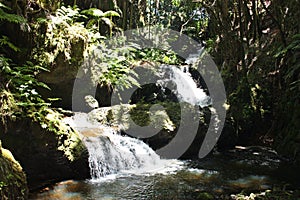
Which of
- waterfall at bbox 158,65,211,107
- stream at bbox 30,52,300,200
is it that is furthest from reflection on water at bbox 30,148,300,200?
waterfall at bbox 158,65,211,107

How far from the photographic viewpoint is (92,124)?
710 centimetres

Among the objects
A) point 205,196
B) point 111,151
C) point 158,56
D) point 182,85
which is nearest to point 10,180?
point 205,196

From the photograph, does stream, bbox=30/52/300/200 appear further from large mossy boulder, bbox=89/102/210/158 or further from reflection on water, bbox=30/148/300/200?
large mossy boulder, bbox=89/102/210/158

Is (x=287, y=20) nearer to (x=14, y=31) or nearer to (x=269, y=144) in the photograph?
(x=269, y=144)

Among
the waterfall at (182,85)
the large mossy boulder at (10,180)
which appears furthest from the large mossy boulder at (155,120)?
→ the large mossy boulder at (10,180)

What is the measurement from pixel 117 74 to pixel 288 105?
464 centimetres

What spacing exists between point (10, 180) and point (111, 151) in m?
2.90

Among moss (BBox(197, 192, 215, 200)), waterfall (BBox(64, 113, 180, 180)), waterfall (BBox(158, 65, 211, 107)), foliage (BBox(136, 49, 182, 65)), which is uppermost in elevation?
foliage (BBox(136, 49, 182, 65))

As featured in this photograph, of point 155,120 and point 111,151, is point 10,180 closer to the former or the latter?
point 111,151

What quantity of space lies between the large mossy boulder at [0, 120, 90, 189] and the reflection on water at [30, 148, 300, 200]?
0.19 metres

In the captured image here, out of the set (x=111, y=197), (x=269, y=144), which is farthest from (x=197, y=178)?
(x=269, y=144)

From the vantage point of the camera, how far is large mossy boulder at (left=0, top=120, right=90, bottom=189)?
4654 millimetres

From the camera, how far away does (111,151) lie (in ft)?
20.1

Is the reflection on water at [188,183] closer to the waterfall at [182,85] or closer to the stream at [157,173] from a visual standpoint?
the stream at [157,173]
